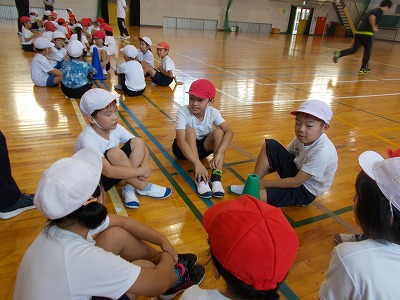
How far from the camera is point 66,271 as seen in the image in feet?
2.80

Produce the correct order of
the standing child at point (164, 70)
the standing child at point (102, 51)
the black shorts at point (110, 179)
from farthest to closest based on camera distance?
the standing child at point (102, 51) → the standing child at point (164, 70) → the black shorts at point (110, 179)

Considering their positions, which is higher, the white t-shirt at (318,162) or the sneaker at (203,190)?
the white t-shirt at (318,162)

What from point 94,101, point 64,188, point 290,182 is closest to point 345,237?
point 290,182

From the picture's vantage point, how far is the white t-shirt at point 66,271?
0.85 meters

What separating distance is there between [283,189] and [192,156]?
71 cm

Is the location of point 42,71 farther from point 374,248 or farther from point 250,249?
point 374,248

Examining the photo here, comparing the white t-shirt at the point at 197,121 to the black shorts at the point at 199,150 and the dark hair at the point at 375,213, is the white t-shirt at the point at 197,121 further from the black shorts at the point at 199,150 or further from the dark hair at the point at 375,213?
the dark hair at the point at 375,213

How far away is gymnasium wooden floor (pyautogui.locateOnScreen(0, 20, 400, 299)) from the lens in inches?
67.4

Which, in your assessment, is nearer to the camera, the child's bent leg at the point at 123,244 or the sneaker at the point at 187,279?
the child's bent leg at the point at 123,244

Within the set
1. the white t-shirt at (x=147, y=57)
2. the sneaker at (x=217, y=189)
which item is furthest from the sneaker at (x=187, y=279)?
the white t-shirt at (x=147, y=57)

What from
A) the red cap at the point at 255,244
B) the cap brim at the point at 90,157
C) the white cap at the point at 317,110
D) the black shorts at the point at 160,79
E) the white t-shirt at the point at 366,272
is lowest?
the black shorts at the point at 160,79

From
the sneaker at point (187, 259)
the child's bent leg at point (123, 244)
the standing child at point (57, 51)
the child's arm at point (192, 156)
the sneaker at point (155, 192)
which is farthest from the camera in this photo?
the standing child at point (57, 51)

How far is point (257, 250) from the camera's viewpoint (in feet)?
2.56

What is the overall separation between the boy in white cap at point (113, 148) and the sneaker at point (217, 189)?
1.03ft
